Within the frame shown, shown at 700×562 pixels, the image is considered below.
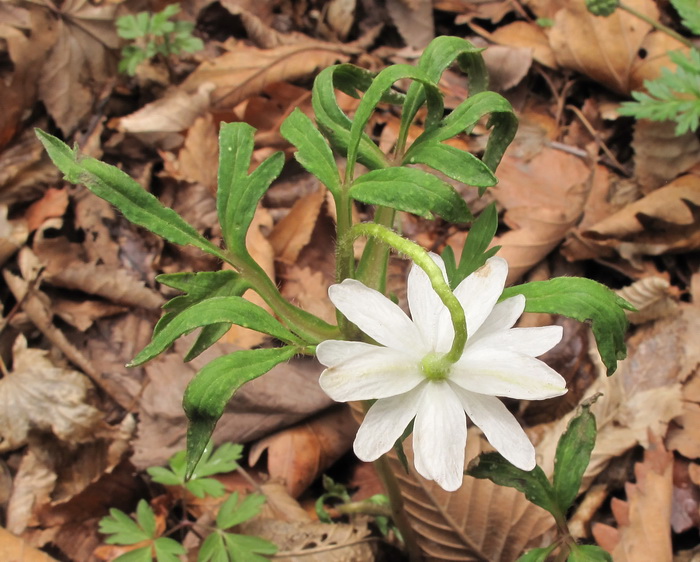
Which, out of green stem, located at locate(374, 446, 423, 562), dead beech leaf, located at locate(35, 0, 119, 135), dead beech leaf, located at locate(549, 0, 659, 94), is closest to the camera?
green stem, located at locate(374, 446, 423, 562)

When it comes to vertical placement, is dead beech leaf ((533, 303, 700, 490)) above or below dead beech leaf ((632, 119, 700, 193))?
below

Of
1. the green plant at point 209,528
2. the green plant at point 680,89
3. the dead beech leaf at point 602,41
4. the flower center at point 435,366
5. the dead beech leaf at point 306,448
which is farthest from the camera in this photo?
the dead beech leaf at point 602,41

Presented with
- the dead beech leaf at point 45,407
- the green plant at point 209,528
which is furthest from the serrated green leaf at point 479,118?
the dead beech leaf at point 45,407

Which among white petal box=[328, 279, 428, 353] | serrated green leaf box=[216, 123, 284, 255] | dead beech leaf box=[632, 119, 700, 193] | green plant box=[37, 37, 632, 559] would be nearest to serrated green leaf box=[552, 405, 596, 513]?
green plant box=[37, 37, 632, 559]

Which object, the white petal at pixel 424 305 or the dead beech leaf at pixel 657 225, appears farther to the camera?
the dead beech leaf at pixel 657 225

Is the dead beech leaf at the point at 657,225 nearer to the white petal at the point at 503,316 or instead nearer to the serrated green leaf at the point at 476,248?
the serrated green leaf at the point at 476,248

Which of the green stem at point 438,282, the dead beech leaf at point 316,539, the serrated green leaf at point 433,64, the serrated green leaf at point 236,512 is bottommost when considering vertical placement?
the dead beech leaf at point 316,539

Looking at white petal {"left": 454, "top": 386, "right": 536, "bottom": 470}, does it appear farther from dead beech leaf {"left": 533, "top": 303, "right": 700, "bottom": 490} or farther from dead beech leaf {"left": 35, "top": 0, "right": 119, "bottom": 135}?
dead beech leaf {"left": 35, "top": 0, "right": 119, "bottom": 135}
